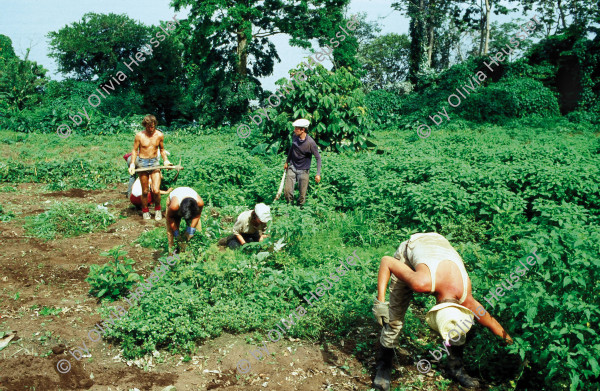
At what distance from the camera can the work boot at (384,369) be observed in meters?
3.74

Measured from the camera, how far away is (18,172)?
11070 mm

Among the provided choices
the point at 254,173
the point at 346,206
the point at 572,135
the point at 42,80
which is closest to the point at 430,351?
the point at 346,206

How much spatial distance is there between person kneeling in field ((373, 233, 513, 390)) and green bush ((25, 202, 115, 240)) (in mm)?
5479

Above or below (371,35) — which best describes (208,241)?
below

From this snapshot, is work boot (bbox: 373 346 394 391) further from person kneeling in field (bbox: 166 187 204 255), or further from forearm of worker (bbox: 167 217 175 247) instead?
forearm of worker (bbox: 167 217 175 247)

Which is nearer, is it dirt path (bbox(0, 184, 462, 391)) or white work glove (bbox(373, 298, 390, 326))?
white work glove (bbox(373, 298, 390, 326))

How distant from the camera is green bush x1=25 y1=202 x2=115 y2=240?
6.99 m

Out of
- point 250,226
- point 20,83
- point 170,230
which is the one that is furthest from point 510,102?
point 20,83

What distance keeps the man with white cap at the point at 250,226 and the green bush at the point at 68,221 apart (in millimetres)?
2611

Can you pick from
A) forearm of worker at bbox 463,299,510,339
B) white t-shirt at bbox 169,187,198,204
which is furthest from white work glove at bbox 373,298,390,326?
white t-shirt at bbox 169,187,198,204

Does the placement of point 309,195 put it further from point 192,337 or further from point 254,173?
point 192,337

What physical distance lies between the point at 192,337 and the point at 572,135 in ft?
50.9

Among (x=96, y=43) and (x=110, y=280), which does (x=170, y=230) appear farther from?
(x=96, y=43)

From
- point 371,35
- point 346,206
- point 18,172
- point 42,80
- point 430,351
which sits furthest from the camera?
point 371,35
